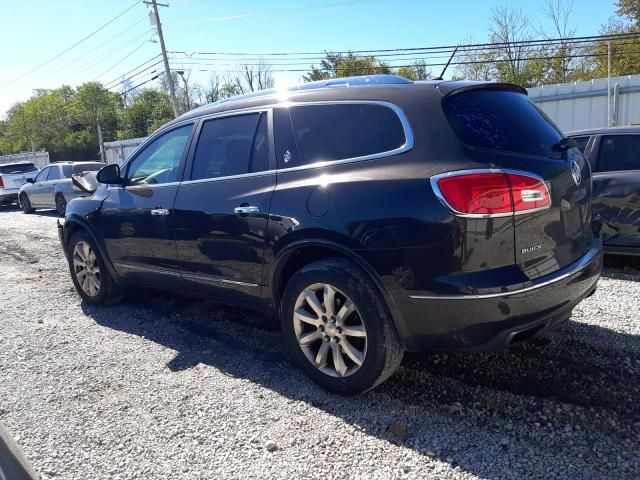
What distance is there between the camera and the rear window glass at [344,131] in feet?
9.45

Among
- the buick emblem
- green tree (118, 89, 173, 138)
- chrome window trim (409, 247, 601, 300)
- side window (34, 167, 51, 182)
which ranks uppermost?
green tree (118, 89, 173, 138)

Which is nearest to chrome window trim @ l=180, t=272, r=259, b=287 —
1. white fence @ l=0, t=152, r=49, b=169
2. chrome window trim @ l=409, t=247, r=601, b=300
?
chrome window trim @ l=409, t=247, r=601, b=300

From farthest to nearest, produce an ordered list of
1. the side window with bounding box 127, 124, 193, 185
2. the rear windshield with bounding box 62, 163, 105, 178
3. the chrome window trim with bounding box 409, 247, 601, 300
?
the rear windshield with bounding box 62, 163, 105, 178 < the side window with bounding box 127, 124, 193, 185 < the chrome window trim with bounding box 409, 247, 601, 300

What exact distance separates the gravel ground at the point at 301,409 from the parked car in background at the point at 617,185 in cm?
139

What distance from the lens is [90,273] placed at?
5.13 m

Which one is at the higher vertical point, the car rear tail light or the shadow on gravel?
the car rear tail light

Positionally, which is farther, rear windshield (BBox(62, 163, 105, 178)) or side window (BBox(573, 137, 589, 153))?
rear windshield (BBox(62, 163, 105, 178))

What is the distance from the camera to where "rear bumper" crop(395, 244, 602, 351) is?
8.30ft

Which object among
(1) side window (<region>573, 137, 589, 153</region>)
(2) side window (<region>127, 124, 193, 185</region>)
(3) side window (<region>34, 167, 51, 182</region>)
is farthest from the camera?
(3) side window (<region>34, 167, 51, 182</region>)

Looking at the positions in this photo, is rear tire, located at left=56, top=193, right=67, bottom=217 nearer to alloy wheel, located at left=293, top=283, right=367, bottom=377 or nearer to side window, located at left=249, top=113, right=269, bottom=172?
side window, located at left=249, top=113, right=269, bottom=172

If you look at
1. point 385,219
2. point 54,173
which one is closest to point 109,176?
point 385,219

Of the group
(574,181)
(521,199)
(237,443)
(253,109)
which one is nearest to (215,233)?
(253,109)

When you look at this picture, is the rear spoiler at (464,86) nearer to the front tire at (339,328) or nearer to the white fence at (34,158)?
the front tire at (339,328)

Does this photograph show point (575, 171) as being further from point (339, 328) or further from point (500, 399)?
point (339, 328)
